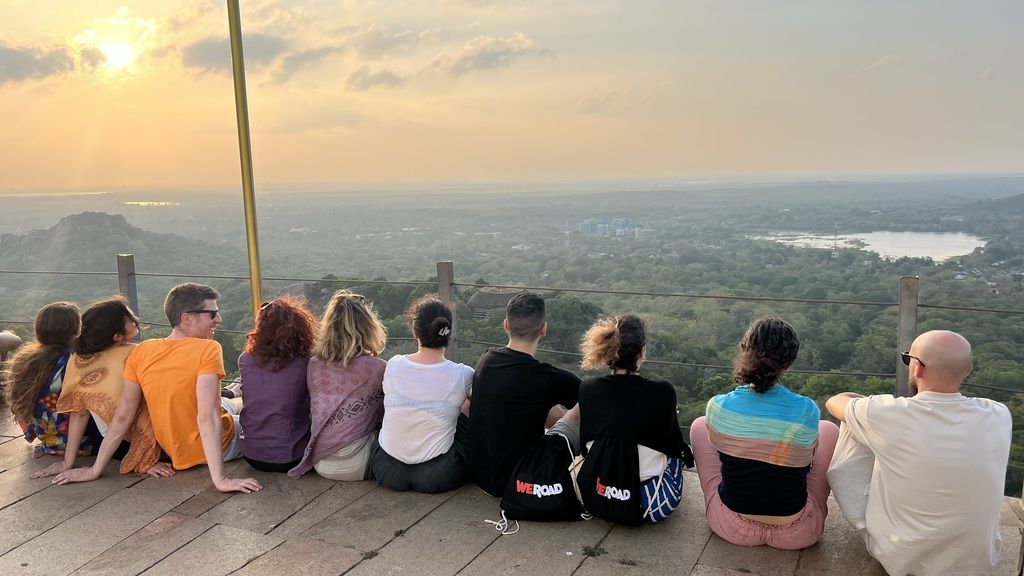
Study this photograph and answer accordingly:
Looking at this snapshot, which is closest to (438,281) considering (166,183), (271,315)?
(271,315)

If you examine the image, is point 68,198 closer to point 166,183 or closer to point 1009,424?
point 166,183

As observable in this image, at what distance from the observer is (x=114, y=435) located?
326cm

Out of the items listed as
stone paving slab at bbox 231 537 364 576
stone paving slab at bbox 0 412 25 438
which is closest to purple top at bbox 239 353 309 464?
stone paving slab at bbox 231 537 364 576

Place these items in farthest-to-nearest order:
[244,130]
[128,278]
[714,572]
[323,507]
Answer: [128,278] → [244,130] → [323,507] → [714,572]

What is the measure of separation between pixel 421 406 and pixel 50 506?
1.62 m

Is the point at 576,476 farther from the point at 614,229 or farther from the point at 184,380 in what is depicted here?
the point at 614,229

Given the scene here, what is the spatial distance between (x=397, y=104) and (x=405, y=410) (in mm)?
16465

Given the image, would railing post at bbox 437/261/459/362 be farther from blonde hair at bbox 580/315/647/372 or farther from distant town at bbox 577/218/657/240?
distant town at bbox 577/218/657/240

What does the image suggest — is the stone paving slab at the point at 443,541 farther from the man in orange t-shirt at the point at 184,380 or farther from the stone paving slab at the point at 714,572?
the man in orange t-shirt at the point at 184,380

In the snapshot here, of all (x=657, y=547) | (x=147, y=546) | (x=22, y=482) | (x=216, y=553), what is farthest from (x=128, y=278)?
(x=657, y=547)

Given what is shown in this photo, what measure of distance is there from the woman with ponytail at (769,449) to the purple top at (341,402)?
1.43 metres

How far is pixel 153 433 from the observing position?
338 centimetres

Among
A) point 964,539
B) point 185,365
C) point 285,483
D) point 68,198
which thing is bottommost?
point 285,483

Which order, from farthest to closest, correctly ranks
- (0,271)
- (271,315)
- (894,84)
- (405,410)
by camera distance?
(894,84) → (0,271) → (271,315) → (405,410)
